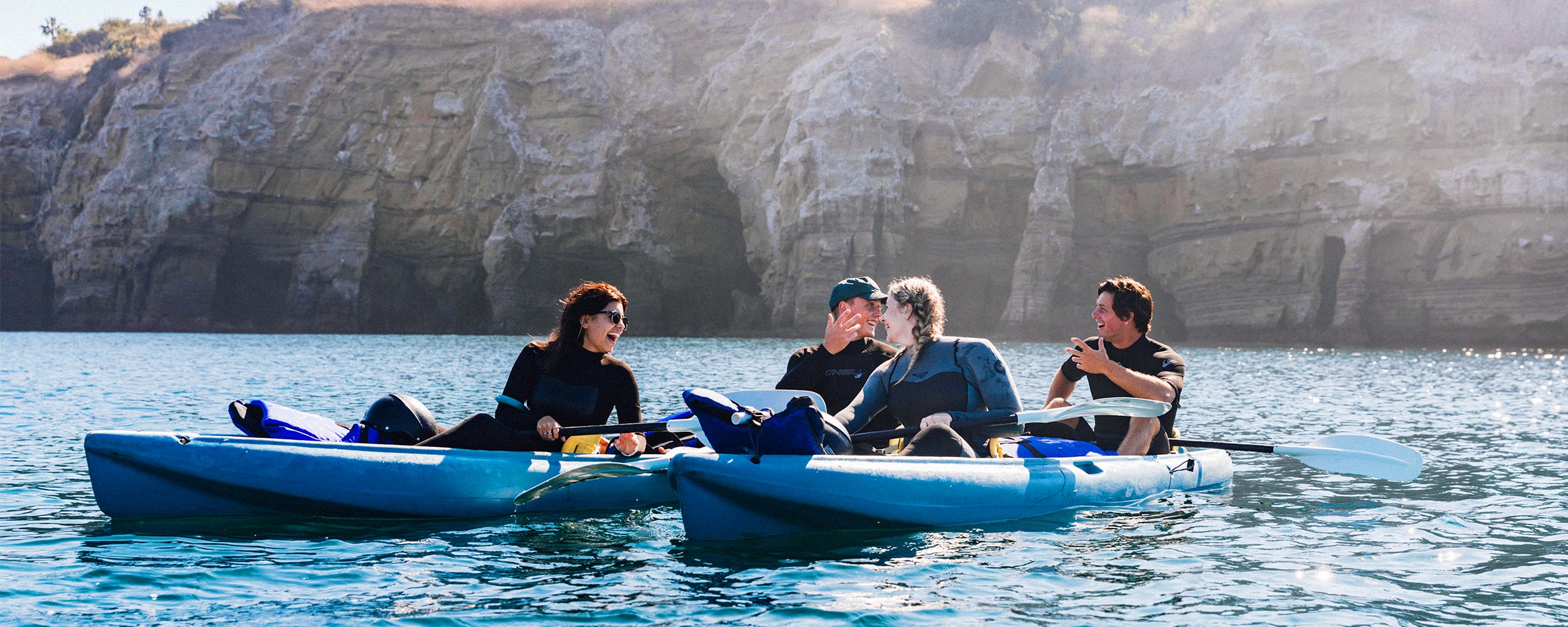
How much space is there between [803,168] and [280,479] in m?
34.1

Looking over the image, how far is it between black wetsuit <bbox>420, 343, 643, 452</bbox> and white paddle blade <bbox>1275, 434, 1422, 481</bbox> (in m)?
4.65

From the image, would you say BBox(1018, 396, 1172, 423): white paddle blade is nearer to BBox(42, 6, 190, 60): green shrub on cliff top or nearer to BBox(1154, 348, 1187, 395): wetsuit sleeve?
BBox(1154, 348, 1187, 395): wetsuit sleeve

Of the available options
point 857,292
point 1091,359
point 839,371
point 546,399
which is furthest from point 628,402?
point 1091,359

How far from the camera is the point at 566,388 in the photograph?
21.4 feet

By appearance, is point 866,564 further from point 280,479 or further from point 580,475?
point 280,479

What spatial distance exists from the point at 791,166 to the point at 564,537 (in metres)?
34.3

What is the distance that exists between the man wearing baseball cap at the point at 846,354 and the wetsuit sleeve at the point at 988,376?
Result: 3.04 feet

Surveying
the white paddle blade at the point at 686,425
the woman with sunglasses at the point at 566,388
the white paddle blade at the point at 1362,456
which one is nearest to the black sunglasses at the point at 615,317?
the woman with sunglasses at the point at 566,388

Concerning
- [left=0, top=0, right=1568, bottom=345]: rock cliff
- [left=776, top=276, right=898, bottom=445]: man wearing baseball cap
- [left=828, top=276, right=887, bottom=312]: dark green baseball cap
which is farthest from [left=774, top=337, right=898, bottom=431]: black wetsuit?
[left=0, top=0, right=1568, bottom=345]: rock cliff

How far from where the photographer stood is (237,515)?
617 cm

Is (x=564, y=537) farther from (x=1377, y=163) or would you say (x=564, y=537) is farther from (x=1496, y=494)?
(x=1377, y=163)

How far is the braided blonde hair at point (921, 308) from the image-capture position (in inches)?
240

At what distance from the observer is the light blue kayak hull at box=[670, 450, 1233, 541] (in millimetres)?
5344

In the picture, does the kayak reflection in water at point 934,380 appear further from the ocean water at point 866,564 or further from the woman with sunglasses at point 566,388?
the woman with sunglasses at point 566,388
